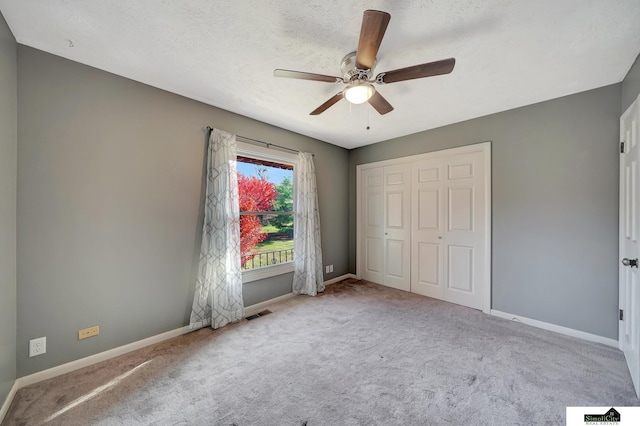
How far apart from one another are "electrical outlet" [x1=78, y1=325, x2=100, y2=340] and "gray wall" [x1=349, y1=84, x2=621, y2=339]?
13.8ft

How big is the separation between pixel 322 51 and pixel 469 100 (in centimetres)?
182

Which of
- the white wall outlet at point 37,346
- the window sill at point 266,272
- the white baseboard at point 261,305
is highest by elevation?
the window sill at point 266,272

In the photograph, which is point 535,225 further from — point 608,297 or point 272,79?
point 272,79

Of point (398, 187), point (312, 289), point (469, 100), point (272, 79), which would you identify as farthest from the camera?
point (398, 187)

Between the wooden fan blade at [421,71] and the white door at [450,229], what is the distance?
6.61 feet

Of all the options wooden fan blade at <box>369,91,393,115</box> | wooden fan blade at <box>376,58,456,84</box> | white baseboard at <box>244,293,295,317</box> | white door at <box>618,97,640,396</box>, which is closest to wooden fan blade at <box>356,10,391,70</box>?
wooden fan blade at <box>376,58,456,84</box>

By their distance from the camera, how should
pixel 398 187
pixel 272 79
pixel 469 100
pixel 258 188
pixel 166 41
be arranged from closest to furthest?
1. pixel 166 41
2. pixel 272 79
3. pixel 469 100
4. pixel 258 188
5. pixel 398 187

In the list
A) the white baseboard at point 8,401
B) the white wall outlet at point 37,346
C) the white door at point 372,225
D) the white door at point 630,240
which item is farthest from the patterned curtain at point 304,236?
the white door at point 630,240

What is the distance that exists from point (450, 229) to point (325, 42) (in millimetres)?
2822

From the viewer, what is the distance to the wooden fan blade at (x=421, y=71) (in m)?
1.45

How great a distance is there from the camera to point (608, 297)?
7.41 ft

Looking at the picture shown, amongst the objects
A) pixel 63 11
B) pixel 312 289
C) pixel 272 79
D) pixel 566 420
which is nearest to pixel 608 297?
pixel 566 420
